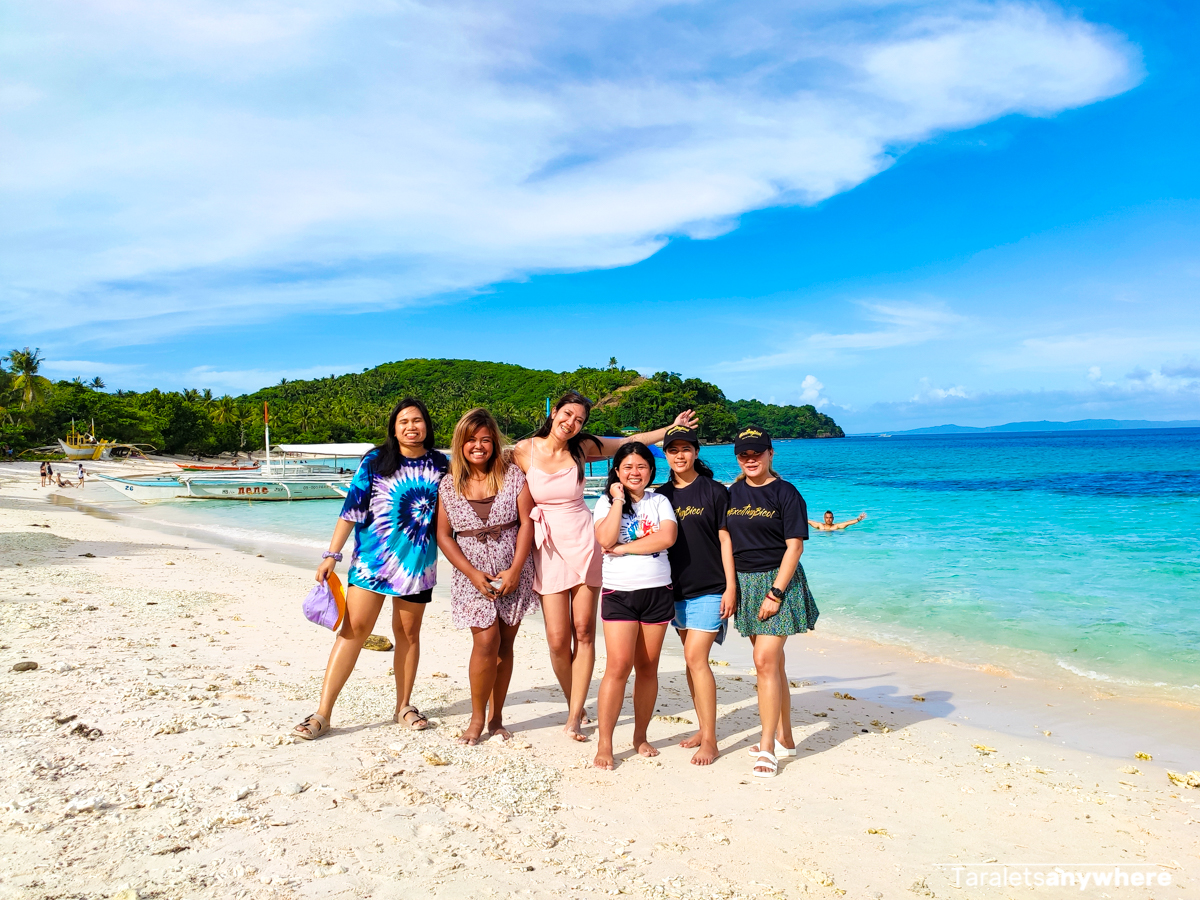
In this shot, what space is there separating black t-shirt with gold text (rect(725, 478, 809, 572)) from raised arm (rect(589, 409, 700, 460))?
1.94 ft

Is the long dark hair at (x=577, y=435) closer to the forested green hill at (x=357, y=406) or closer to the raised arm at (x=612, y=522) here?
the raised arm at (x=612, y=522)

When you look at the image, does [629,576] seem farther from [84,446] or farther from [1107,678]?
[84,446]

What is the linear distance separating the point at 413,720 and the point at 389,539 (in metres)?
1.16

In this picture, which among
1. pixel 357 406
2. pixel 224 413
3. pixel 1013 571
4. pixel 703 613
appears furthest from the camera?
pixel 357 406

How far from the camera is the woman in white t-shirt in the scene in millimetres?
4008

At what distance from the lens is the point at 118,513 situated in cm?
2638

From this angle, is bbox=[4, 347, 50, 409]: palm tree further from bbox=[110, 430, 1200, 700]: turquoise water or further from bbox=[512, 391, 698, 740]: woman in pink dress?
bbox=[512, 391, 698, 740]: woman in pink dress

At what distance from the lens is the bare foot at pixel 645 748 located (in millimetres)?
4211

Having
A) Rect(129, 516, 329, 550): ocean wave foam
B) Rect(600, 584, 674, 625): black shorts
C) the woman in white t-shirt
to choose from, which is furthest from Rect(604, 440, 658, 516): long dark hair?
Rect(129, 516, 329, 550): ocean wave foam

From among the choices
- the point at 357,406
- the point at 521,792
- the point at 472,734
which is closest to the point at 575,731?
the point at 472,734

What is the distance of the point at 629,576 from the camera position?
4012 mm

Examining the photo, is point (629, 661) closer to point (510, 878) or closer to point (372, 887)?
point (510, 878)

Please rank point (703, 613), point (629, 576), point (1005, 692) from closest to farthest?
point (629, 576) < point (703, 613) < point (1005, 692)

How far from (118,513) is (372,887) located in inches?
1144
